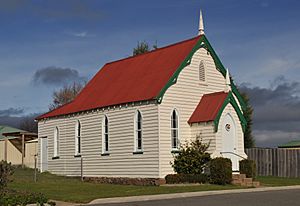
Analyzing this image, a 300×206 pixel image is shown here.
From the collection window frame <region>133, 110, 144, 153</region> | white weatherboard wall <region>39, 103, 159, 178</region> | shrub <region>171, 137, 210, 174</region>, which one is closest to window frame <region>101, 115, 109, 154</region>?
white weatherboard wall <region>39, 103, 159, 178</region>

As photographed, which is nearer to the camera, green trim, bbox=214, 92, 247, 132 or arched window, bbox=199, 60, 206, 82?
green trim, bbox=214, 92, 247, 132

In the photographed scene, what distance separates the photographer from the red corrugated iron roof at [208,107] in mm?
29859

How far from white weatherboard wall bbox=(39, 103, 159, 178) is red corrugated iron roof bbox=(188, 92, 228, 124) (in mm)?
2555

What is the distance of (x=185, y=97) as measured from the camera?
103 ft

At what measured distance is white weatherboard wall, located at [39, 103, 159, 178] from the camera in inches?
1188

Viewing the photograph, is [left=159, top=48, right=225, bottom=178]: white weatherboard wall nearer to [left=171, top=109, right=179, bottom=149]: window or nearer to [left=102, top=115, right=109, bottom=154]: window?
[left=171, top=109, right=179, bottom=149]: window

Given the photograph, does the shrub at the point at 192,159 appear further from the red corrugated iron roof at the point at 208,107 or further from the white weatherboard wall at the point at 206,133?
the red corrugated iron roof at the point at 208,107

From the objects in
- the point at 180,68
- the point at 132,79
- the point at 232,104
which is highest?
the point at 180,68

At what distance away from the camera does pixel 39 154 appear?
4062 centimetres

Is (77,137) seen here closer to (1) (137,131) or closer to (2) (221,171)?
(1) (137,131)

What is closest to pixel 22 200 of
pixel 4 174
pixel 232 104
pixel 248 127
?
pixel 4 174

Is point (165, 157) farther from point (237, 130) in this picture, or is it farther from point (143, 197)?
point (143, 197)

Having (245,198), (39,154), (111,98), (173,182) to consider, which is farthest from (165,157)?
(39,154)

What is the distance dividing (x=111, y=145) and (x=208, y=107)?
6.65 metres
